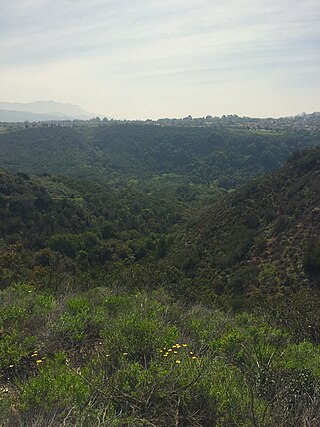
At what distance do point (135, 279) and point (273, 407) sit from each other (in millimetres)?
11753

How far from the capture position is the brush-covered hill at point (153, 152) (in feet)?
424

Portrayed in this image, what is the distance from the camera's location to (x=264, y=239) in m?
34.8

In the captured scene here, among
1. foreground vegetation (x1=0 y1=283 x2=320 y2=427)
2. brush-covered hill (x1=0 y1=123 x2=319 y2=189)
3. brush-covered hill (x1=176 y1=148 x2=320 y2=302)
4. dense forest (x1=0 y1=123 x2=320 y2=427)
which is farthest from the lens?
brush-covered hill (x1=0 y1=123 x2=319 y2=189)

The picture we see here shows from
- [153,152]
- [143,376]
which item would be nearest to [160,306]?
[143,376]

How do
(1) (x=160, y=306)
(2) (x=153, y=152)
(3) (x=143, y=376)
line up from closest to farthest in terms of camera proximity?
(3) (x=143, y=376), (1) (x=160, y=306), (2) (x=153, y=152)

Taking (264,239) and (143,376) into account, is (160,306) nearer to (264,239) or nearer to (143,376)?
(143,376)

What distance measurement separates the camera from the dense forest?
155 inches

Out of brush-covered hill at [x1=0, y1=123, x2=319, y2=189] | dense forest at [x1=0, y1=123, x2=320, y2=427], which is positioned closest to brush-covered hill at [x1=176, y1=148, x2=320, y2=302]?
dense forest at [x1=0, y1=123, x2=320, y2=427]

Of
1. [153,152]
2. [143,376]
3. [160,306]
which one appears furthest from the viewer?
[153,152]

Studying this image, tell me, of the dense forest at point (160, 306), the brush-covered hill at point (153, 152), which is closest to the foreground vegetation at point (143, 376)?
the dense forest at point (160, 306)

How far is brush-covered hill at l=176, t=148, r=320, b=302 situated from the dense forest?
0.17 metres

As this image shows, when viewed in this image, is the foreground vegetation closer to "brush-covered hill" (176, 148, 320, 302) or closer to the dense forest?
the dense forest

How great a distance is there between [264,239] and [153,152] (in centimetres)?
12702

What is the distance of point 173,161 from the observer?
150m
